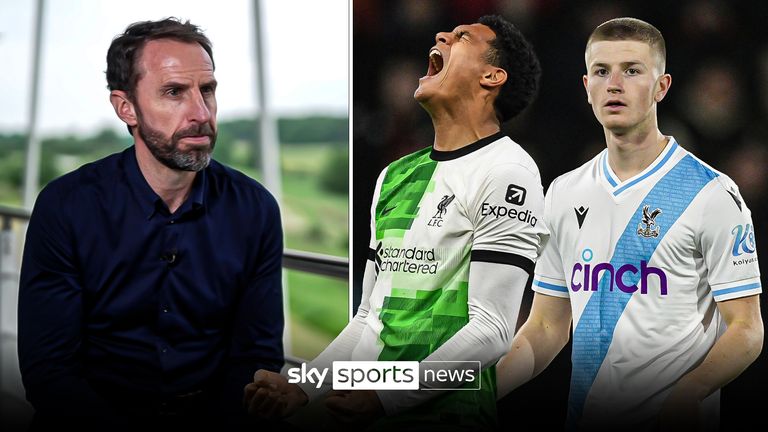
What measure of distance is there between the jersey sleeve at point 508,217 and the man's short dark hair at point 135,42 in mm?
794

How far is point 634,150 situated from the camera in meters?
2.26

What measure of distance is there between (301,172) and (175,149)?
0.34 m

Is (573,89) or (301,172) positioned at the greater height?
(573,89)

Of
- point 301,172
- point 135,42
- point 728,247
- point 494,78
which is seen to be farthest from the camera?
point 301,172

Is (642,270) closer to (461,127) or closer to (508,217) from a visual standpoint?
(508,217)

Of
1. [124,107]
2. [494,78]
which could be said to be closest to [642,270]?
[494,78]

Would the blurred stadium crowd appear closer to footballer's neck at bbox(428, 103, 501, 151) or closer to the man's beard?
footballer's neck at bbox(428, 103, 501, 151)

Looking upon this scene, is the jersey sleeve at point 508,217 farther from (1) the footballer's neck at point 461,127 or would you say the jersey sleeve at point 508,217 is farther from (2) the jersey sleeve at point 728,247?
(2) the jersey sleeve at point 728,247

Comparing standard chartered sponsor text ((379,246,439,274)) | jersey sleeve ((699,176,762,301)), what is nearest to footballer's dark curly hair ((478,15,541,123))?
standard chartered sponsor text ((379,246,439,274))

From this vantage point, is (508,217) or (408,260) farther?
(408,260)

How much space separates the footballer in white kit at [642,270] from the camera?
2.19 metres

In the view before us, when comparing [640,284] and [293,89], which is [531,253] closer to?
[640,284]

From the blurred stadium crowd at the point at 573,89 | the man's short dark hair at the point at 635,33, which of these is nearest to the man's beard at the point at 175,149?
the blurred stadium crowd at the point at 573,89

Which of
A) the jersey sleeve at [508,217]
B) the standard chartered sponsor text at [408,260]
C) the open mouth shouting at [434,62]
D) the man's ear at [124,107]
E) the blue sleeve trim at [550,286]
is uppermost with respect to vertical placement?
the open mouth shouting at [434,62]
